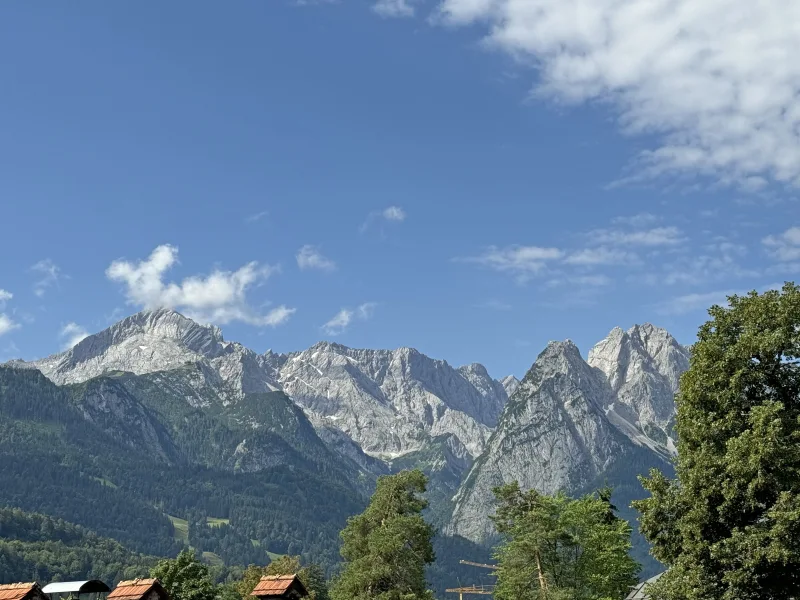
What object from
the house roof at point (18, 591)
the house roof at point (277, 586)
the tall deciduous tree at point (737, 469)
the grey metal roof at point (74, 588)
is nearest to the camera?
the house roof at point (18, 591)

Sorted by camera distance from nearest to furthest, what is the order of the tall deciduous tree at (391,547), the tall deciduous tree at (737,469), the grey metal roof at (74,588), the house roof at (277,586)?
1. the house roof at (277,586)
2. the grey metal roof at (74,588)
3. the tall deciduous tree at (737,469)
4. the tall deciduous tree at (391,547)

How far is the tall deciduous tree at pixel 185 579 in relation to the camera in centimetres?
8088

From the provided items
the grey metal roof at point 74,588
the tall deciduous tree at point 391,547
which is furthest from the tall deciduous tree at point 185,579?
the grey metal roof at point 74,588

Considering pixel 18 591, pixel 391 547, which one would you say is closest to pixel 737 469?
pixel 18 591

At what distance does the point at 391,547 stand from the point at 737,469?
1451 inches

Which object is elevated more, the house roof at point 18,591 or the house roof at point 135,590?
the house roof at point 18,591

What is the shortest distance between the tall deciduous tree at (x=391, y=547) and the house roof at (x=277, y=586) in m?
39.4

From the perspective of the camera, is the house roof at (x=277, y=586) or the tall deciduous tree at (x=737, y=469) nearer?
the house roof at (x=277, y=586)

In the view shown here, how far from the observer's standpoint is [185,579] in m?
91.8

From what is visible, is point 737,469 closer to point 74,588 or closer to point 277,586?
point 277,586

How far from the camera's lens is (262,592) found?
29453 millimetres

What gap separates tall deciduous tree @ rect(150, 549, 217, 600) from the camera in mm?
80875

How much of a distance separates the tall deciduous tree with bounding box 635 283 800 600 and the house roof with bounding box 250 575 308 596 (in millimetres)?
20161

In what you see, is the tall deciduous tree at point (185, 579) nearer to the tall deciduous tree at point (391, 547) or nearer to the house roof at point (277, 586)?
the tall deciduous tree at point (391, 547)
